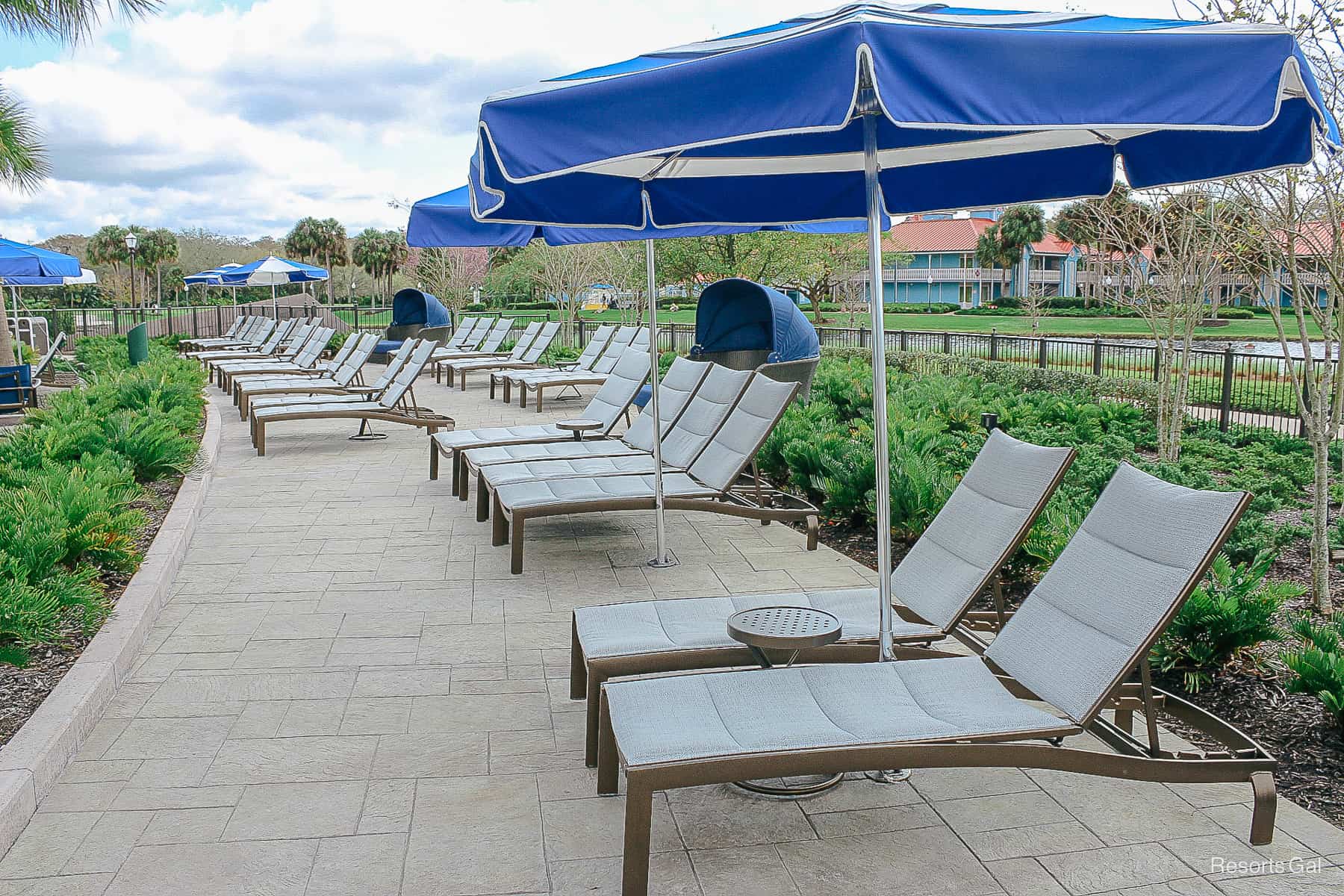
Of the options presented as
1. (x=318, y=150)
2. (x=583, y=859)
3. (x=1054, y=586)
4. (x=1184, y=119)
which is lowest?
(x=583, y=859)

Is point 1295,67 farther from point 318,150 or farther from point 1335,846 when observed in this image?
point 318,150

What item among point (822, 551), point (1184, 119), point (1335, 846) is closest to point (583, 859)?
point (1335, 846)

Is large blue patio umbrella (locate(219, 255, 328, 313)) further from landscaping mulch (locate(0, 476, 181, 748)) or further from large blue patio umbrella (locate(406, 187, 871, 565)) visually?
landscaping mulch (locate(0, 476, 181, 748))

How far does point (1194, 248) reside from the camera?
30.4 ft

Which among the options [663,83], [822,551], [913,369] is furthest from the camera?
[913,369]

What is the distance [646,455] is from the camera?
25.6ft

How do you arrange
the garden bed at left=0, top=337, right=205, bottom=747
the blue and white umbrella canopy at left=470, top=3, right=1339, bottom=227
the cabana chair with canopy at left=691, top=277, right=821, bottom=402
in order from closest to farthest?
the blue and white umbrella canopy at left=470, top=3, right=1339, bottom=227 < the garden bed at left=0, top=337, right=205, bottom=747 < the cabana chair with canopy at left=691, top=277, right=821, bottom=402

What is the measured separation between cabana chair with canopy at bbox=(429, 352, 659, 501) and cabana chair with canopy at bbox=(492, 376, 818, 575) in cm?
147

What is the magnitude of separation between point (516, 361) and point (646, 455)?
983 centimetres

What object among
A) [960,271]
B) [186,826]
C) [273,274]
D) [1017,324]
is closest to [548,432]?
[186,826]

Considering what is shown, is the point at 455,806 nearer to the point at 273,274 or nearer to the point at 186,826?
the point at 186,826

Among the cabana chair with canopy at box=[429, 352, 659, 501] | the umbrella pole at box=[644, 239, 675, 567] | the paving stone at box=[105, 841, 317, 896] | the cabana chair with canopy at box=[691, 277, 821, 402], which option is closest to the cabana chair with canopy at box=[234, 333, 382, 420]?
the cabana chair with canopy at box=[429, 352, 659, 501]

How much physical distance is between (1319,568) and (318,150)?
87.9ft

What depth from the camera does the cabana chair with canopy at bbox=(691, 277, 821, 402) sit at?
12.0 meters
